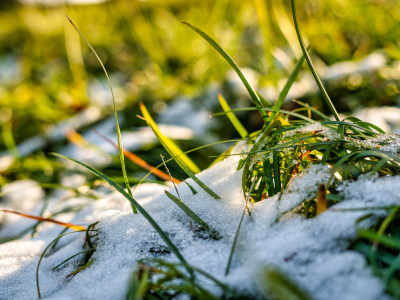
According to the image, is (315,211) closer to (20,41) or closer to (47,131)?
(47,131)

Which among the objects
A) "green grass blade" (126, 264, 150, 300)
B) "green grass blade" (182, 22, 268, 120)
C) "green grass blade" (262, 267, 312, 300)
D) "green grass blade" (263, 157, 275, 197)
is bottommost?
"green grass blade" (126, 264, 150, 300)

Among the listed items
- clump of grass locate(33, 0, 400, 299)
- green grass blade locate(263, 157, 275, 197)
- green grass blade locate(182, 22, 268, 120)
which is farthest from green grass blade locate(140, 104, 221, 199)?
green grass blade locate(182, 22, 268, 120)

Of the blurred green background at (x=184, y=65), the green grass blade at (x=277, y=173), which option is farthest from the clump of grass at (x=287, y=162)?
the blurred green background at (x=184, y=65)

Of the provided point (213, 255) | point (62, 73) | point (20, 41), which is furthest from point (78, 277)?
point (20, 41)

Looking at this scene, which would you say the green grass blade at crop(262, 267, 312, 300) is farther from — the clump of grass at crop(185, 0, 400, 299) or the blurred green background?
the blurred green background

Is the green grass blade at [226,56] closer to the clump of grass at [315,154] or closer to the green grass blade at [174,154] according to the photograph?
the clump of grass at [315,154]

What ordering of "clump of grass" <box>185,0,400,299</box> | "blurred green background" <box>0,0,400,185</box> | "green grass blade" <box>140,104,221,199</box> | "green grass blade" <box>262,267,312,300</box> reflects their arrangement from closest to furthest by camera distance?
"green grass blade" <box>262,267,312,300</box>, "clump of grass" <box>185,0,400,299</box>, "green grass blade" <box>140,104,221,199</box>, "blurred green background" <box>0,0,400,185</box>
